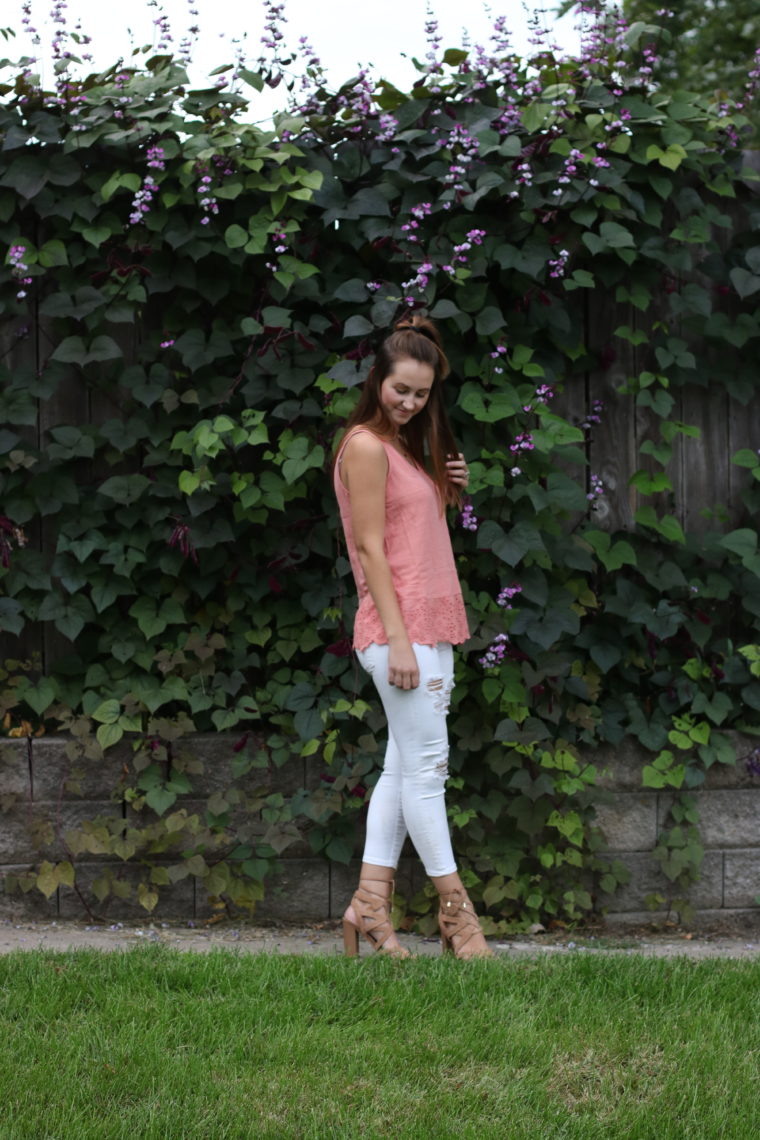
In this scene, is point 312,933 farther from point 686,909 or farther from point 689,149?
point 689,149

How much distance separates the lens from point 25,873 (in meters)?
3.62

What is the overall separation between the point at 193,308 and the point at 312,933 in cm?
187

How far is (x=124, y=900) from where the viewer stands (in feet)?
12.0

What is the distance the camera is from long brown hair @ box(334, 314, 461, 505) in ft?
9.69

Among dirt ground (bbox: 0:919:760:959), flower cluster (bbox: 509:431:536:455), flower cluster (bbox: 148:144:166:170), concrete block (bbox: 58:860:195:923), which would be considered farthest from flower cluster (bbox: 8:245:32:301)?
dirt ground (bbox: 0:919:760:959)

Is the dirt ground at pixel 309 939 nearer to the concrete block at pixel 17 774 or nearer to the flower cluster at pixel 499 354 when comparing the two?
the concrete block at pixel 17 774

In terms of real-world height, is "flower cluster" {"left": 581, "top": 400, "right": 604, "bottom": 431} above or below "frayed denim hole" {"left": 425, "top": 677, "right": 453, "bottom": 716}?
above

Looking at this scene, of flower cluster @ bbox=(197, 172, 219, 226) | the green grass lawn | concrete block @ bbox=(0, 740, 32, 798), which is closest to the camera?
the green grass lawn

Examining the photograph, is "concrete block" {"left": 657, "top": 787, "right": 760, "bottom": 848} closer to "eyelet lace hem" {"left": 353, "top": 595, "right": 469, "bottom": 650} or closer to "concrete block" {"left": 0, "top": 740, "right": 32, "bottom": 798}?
"eyelet lace hem" {"left": 353, "top": 595, "right": 469, "bottom": 650}

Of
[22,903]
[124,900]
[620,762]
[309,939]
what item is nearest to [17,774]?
[22,903]

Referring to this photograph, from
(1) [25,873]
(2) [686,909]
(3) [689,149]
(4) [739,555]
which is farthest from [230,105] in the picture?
(2) [686,909]

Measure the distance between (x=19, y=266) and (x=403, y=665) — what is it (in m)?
1.65

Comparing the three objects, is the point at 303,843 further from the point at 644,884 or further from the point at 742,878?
the point at 742,878

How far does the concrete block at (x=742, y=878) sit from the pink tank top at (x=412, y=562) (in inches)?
54.8
